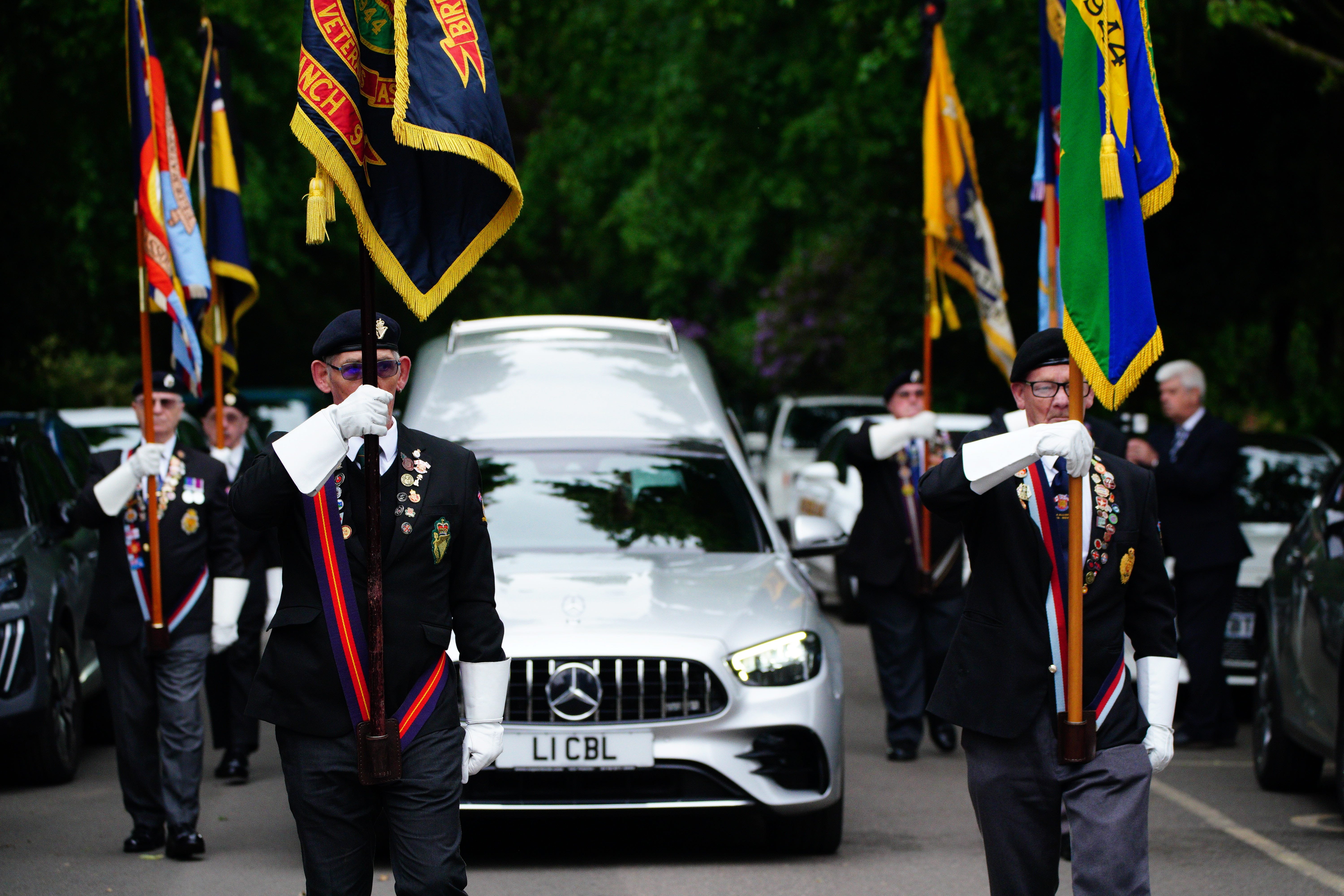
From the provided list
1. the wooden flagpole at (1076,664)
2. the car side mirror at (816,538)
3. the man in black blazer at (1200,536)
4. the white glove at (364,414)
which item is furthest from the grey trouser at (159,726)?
the man in black blazer at (1200,536)

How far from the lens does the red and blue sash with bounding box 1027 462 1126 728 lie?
4137 mm

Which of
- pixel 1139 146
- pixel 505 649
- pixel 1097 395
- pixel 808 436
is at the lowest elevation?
pixel 808 436

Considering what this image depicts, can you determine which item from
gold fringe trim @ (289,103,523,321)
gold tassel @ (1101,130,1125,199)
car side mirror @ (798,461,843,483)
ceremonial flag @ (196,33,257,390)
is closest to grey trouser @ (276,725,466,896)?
gold fringe trim @ (289,103,523,321)

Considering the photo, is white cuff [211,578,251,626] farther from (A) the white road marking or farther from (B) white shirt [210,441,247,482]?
(A) the white road marking

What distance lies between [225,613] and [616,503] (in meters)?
1.72

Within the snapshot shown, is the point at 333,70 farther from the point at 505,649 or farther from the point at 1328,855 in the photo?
the point at 1328,855

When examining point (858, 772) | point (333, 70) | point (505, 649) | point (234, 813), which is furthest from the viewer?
point (858, 772)

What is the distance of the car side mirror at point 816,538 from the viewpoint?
755 cm

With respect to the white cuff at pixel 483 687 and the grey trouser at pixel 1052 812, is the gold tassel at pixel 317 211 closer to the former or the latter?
the white cuff at pixel 483 687

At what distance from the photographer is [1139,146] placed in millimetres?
4602

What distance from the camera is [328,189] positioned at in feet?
13.6

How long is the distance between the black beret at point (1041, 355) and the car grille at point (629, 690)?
2178 millimetres

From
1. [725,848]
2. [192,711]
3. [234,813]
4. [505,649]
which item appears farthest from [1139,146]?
[234,813]

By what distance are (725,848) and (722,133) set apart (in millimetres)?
15306
